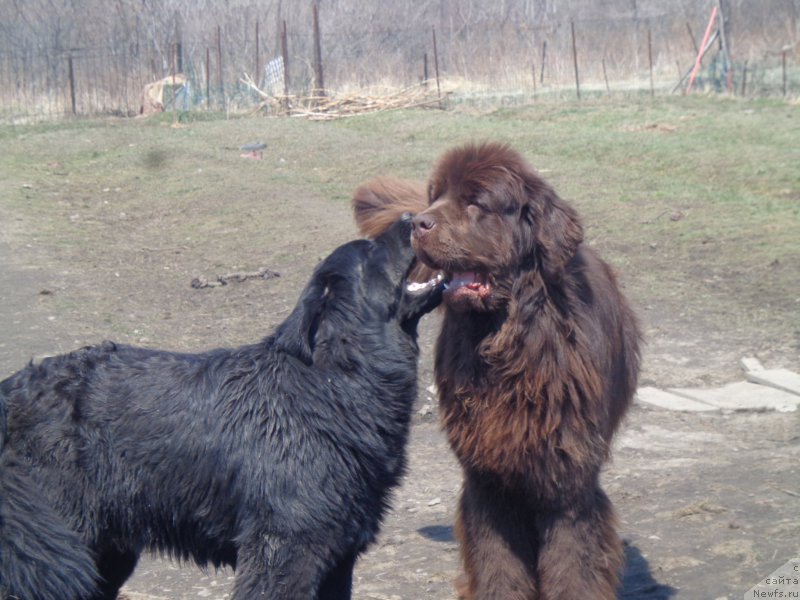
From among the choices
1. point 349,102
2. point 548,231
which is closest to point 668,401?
point 548,231

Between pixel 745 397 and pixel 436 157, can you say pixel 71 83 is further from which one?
pixel 745 397

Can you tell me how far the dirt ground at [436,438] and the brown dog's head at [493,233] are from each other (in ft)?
5.47

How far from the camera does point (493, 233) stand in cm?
388

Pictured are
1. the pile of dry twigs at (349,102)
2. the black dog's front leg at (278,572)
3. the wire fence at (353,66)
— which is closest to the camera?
the black dog's front leg at (278,572)

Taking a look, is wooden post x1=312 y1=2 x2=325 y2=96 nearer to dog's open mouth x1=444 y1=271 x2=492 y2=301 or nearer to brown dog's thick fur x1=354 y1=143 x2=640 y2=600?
brown dog's thick fur x1=354 y1=143 x2=640 y2=600

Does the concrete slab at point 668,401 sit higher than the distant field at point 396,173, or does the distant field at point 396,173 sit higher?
the distant field at point 396,173

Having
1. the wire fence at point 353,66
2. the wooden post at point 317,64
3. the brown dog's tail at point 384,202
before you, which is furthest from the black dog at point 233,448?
the wooden post at point 317,64

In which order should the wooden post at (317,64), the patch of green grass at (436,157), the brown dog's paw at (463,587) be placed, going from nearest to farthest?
the brown dog's paw at (463,587)
the patch of green grass at (436,157)
the wooden post at (317,64)

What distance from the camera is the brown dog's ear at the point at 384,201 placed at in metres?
4.76

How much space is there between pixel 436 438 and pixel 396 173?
9.10 m

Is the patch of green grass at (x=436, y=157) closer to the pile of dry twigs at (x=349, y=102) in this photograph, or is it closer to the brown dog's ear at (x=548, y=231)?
the pile of dry twigs at (x=349, y=102)

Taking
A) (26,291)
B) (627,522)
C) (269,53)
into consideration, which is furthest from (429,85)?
(627,522)

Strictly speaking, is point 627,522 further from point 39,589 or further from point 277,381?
point 39,589

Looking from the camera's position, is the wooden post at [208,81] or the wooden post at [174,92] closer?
the wooden post at [174,92]
